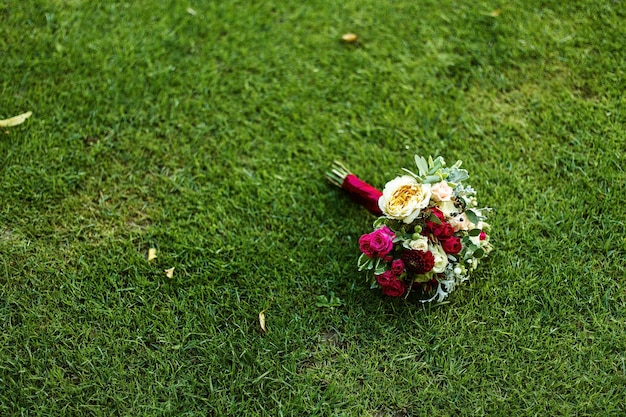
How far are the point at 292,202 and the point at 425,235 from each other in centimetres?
66

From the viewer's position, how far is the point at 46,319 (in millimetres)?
2441

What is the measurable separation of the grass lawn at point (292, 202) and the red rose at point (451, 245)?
0.24 meters

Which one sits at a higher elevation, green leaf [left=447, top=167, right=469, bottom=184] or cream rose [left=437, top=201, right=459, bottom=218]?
green leaf [left=447, top=167, right=469, bottom=184]

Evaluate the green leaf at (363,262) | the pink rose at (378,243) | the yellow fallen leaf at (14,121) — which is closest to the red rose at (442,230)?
the pink rose at (378,243)

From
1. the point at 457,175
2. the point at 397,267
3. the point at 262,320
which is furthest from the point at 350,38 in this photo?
the point at 262,320

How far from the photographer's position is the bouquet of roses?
2.28m

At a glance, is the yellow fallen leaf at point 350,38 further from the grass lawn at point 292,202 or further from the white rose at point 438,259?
the white rose at point 438,259

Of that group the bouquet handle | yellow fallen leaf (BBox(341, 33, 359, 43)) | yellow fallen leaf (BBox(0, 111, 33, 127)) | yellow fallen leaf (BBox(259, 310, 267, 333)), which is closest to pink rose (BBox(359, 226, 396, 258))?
the bouquet handle

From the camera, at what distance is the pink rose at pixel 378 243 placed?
2311 millimetres

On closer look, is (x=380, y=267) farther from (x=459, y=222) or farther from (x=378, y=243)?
(x=459, y=222)

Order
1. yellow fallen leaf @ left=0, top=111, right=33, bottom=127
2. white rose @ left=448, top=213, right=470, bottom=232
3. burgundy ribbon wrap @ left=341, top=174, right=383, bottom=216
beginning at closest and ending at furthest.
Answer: white rose @ left=448, top=213, right=470, bottom=232 < burgundy ribbon wrap @ left=341, top=174, right=383, bottom=216 < yellow fallen leaf @ left=0, top=111, right=33, bottom=127

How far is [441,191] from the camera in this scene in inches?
90.7

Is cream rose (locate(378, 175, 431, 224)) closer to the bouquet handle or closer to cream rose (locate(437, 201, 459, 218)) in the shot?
cream rose (locate(437, 201, 459, 218))

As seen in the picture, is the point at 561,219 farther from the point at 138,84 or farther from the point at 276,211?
the point at 138,84
